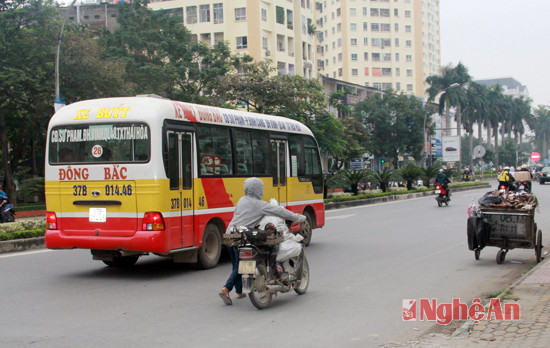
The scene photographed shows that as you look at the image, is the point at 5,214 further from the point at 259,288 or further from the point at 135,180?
the point at 259,288

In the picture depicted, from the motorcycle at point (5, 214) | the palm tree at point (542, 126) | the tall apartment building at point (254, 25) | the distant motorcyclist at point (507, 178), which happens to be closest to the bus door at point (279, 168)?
the distant motorcyclist at point (507, 178)

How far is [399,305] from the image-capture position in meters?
7.77

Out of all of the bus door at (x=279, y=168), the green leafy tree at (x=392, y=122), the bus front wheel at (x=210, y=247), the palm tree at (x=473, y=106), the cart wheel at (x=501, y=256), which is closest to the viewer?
the bus front wheel at (x=210, y=247)

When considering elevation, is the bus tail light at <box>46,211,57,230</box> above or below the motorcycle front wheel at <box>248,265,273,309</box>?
above

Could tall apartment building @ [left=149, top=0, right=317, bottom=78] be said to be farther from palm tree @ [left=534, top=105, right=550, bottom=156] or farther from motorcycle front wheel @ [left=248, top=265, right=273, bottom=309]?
palm tree @ [left=534, top=105, right=550, bottom=156]

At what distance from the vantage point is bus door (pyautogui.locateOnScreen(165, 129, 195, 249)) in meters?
9.84

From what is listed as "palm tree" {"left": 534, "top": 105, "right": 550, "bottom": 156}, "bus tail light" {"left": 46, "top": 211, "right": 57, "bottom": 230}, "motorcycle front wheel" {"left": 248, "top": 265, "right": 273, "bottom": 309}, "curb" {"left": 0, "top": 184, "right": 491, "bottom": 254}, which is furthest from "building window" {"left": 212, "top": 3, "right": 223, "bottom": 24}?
"palm tree" {"left": 534, "top": 105, "right": 550, "bottom": 156}

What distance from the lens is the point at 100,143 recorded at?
9.89 metres

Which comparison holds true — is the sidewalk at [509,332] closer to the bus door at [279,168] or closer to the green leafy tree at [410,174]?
the bus door at [279,168]

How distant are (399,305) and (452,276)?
99.8 inches

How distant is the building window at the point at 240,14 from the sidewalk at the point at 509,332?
2288 inches

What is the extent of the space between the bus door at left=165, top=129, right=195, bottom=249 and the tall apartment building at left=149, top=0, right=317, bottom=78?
169ft

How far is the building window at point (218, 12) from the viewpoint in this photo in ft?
209

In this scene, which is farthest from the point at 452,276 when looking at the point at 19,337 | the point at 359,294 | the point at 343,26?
the point at 343,26
